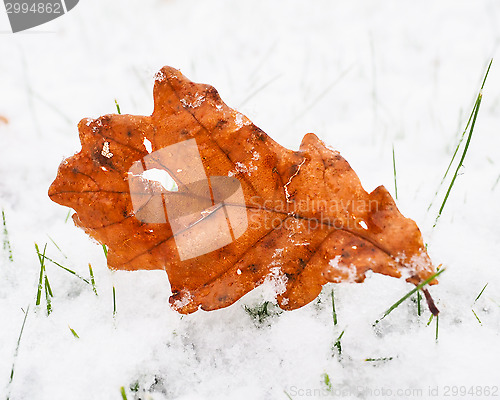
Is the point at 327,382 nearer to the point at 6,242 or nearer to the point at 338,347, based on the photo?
the point at 338,347

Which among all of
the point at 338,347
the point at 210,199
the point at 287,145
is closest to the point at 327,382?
the point at 338,347

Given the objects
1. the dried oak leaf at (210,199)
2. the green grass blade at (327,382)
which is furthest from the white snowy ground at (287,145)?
the dried oak leaf at (210,199)

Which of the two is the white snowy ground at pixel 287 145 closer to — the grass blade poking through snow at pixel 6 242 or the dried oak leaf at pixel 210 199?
the grass blade poking through snow at pixel 6 242

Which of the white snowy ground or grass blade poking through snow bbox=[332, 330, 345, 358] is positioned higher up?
the white snowy ground

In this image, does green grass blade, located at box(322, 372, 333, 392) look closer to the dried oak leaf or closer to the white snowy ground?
the white snowy ground

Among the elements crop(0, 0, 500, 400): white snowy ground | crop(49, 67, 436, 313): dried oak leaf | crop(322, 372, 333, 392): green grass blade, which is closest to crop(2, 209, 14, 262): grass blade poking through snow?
crop(0, 0, 500, 400): white snowy ground

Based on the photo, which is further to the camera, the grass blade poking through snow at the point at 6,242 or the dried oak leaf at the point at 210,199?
the grass blade poking through snow at the point at 6,242
